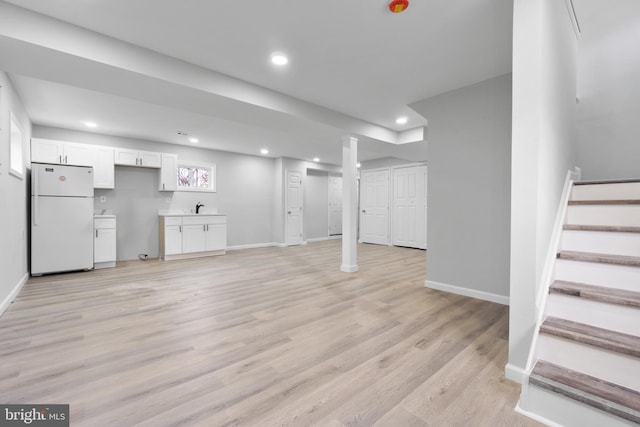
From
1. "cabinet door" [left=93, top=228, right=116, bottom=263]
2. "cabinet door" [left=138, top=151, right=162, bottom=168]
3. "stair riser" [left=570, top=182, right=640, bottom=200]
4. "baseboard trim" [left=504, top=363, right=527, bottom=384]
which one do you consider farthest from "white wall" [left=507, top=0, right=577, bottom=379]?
"cabinet door" [left=138, top=151, right=162, bottom=168]

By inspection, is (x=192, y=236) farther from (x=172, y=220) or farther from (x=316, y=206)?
(x=316, y=206)

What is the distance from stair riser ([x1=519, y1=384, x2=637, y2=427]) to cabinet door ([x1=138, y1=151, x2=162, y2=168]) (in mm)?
6473

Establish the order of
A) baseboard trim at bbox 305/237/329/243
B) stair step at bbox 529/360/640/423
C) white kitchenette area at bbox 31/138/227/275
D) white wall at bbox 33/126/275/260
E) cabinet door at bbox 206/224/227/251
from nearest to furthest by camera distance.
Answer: stair step at bbox 529/360/640/423
white kitchenette area at bbox 31/138/227/275
white wall at bbox 33/126/275/260
cabinet door at bbox 206/224/227/251
baseboard trim at bbox 305/237/329/243

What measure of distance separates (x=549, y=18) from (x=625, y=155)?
2529mm

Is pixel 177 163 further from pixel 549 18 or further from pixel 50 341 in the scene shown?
pixel 549 18

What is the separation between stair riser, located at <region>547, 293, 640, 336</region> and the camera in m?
1.45

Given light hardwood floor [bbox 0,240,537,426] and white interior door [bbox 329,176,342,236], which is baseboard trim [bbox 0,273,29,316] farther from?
white interior door [bbox 329,176,342,236]

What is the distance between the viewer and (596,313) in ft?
5.08

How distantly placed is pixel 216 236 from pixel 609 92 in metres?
6.88

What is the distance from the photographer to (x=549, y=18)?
185 cm

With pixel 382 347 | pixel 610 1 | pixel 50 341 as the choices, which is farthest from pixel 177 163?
pixel 610 1

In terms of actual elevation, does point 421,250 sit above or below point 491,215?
below

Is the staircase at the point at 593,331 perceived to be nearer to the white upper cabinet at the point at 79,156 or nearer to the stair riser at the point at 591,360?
the stair riser at the point at 591,360

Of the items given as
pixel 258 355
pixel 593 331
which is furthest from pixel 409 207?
pixel 258 355
